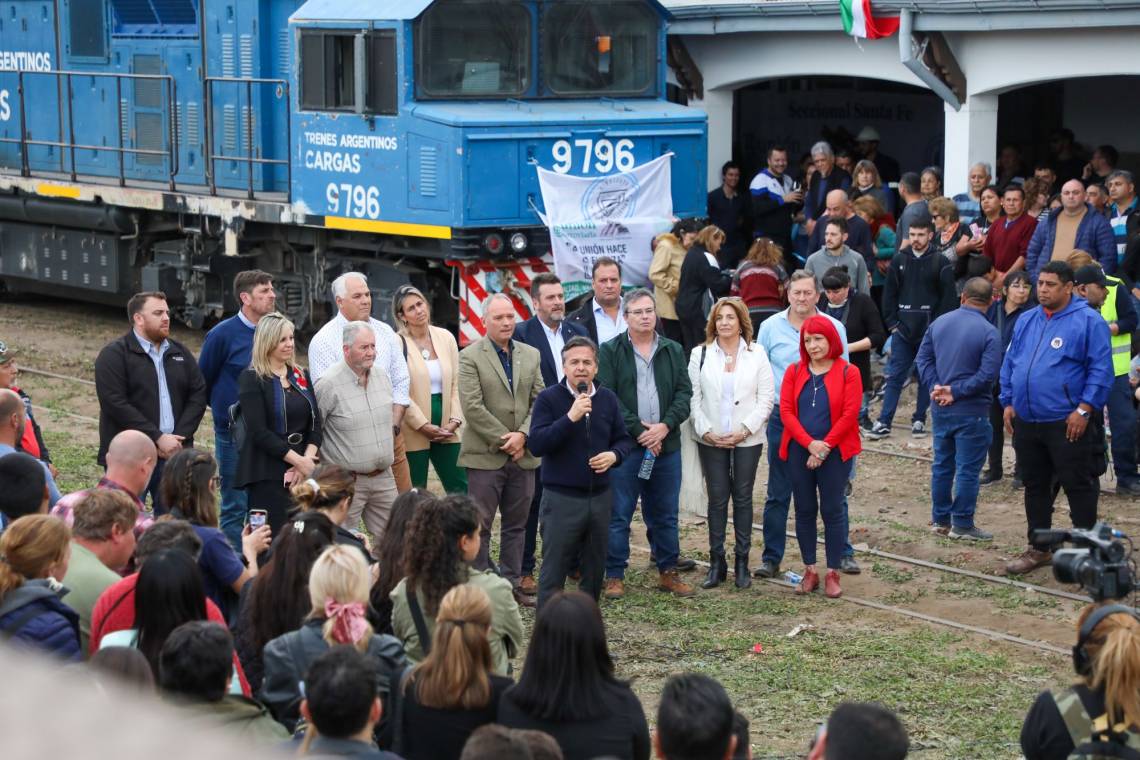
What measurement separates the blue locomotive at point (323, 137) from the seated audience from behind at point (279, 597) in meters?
8.90

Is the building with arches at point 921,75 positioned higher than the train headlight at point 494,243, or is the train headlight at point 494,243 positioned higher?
the building with arches at point 921,75

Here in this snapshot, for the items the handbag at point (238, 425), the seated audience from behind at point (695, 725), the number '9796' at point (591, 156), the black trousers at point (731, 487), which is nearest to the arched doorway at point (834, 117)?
the number '9796' at point (591, 156)

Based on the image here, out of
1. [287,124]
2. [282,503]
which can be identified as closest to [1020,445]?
[282,503]

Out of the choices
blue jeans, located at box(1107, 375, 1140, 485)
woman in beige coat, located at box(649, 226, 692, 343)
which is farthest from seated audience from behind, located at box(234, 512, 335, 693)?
woman in beige coat, located at box(649, 226, 692, 343)

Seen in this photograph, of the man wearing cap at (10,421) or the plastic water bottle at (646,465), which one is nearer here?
the man wearing cap at (10,421)

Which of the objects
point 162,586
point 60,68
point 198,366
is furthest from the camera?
point 60,68

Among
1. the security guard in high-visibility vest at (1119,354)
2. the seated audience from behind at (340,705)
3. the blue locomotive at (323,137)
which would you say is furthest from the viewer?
the blue locomotive at (323,137)

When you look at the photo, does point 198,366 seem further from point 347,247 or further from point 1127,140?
point 1127,140

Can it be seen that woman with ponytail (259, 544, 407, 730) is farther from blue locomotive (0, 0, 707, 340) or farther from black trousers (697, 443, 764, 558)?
blue locomotive (0, 0, 707, 340)

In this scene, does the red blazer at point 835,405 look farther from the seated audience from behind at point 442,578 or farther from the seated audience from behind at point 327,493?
the seated audience from behind at point 442,578

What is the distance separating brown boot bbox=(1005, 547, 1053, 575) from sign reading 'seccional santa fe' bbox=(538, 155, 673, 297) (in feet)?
20.2

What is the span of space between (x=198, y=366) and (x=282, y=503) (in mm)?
1394

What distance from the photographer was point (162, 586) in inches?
163

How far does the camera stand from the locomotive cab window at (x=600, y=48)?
1449cm
